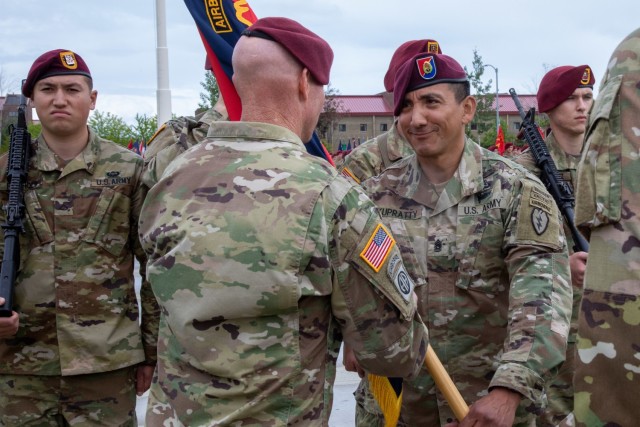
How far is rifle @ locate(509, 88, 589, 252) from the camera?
4.47m

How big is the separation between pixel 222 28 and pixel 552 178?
207 centimetres

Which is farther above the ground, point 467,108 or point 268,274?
point 467,108

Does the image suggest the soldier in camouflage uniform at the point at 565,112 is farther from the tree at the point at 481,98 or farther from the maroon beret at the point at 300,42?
the tree at the point at 481,98

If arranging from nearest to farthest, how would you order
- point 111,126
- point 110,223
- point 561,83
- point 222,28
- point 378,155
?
point 222,28, point 110,223, point 561,83, point 378,155, point 111,126

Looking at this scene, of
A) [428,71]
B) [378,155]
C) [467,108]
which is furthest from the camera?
[378,155]

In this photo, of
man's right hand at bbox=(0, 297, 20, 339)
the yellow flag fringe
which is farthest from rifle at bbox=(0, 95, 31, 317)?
the yellow flag fringe

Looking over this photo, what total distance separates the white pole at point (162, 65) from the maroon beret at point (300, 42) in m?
11.2

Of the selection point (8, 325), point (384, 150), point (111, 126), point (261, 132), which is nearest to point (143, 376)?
point (8, 325)

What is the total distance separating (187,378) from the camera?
88.4 inches

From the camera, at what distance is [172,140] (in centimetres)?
414

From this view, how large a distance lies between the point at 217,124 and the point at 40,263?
1942 mm

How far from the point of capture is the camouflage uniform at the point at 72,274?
3992 millimetres

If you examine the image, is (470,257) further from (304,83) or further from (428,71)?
(304,83)

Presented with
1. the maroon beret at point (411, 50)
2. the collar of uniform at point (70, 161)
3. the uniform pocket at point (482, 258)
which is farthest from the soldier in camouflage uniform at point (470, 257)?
the maroon beret at point (411, 50)
